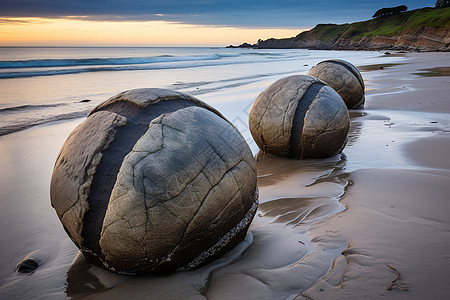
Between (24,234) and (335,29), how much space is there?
5713 inches

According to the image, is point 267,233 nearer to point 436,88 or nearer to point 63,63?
point 436,88

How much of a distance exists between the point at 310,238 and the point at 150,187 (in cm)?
164

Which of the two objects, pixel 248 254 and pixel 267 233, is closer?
pixel 248 254

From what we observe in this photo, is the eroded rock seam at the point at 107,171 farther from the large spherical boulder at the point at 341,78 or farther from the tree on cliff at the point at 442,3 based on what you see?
the tree on cliff at the point at 442,3

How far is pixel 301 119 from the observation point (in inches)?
221

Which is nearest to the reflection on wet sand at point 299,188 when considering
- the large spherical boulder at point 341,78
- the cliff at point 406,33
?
the large spherical boulder at point 341,78

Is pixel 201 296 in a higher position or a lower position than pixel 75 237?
lower

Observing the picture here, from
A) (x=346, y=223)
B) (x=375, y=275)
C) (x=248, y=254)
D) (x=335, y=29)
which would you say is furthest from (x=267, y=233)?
(x=335, y=29)

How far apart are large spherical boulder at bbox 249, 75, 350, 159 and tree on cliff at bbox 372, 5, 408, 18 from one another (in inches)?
4334

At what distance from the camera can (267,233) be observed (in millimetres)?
3518

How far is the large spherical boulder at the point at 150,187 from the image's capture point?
2561 mm

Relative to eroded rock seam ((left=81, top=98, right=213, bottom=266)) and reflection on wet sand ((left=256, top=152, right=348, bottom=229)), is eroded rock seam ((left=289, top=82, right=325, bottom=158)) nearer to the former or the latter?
reflection on wet sand ((left=256, top=152, right=348, bottom=229))

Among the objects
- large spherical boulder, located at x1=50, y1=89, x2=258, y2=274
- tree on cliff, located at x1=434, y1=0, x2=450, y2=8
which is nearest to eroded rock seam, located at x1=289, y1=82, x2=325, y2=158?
large spherical boulder, located at x1=50, y1=89, x2=258, y2=274

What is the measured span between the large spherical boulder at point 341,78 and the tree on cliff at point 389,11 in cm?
10571
